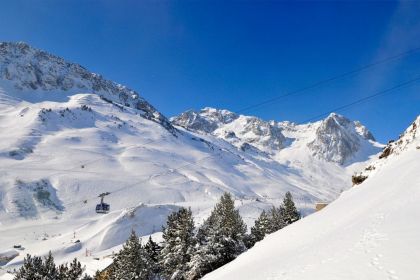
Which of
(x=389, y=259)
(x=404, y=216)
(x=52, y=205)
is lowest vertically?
(x=389, y=259)

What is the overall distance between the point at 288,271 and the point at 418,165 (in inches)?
881

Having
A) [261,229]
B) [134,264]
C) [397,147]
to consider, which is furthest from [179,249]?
[397,147]

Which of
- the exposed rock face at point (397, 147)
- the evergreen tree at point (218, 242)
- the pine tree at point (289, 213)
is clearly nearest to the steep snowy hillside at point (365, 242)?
the exposed rock face at point (397, 147)

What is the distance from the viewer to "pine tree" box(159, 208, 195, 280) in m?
49.9

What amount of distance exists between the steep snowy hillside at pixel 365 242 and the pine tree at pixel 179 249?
64.4 ft

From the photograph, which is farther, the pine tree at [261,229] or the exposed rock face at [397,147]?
the pine tree at [261,229]

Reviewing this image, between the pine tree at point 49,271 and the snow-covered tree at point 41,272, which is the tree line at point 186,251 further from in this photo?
the pine tree at point 49,271

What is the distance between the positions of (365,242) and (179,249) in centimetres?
3411

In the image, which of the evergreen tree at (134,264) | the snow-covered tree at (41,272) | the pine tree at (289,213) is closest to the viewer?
the snow-covered tree at (41,272)

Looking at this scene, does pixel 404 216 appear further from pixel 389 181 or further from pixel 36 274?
pixel 36 274

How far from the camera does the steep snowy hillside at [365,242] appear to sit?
1520 cm

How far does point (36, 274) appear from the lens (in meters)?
43.2

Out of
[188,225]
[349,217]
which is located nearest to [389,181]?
[349,217]

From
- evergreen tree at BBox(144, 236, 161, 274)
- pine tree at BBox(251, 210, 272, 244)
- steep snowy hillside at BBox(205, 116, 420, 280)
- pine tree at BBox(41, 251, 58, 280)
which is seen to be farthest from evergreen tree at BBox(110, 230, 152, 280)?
steep snowy hillside at BBox(205, 116, 420, 280)
